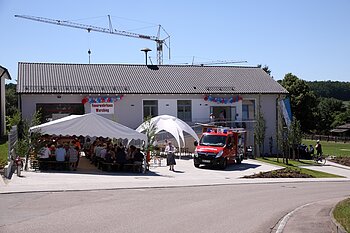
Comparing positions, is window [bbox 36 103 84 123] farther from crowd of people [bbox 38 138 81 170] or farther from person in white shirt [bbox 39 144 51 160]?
person in white shirt [bbox 39 144 51 160]

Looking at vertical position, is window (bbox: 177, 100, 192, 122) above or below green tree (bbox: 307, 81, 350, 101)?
below

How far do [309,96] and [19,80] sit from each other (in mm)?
48689

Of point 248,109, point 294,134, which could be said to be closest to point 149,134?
point 294,134

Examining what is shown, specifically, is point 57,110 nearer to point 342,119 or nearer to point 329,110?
point 342,119

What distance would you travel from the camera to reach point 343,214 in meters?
13.1

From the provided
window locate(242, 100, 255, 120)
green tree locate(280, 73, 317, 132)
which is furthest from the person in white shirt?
green tree locate(280, 73, 317, 132)

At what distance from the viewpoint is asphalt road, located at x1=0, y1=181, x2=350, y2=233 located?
1154 centimetres

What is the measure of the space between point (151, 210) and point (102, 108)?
28884mm

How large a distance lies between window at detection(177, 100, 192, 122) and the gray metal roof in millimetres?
992

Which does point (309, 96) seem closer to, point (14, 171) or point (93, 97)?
point (93, 97)

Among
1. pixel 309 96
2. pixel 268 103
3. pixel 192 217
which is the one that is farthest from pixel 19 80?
pixel 309 96

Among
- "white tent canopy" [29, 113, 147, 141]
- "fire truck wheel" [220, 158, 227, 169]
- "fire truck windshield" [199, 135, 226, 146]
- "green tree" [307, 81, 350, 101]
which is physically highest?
"green tree" [307, 81, 350, 101]

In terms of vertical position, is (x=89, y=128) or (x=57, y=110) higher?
(x=57, y=110)

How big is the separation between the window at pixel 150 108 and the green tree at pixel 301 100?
37.8 meters
